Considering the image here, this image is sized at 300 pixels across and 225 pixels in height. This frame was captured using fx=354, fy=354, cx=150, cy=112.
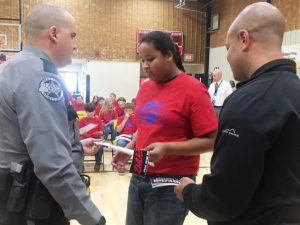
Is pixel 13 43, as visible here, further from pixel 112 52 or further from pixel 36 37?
pixel 36 37

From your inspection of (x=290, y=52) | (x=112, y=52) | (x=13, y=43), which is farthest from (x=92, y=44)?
(x=290, y=52)

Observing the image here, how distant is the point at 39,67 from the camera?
159 centimetres

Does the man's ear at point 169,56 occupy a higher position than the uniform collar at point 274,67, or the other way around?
the man's ear at point 169,56

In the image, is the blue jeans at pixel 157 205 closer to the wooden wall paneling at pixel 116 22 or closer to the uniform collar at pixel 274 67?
the uniform collar at pixel 274 67

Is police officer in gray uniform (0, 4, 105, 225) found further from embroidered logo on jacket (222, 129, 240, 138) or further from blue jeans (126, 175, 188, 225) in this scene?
embroidered logo on jacket (222, 129, 240, 138)

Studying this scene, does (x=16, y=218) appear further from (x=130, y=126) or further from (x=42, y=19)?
(x=130, y=126)

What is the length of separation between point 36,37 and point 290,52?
25.7 feet

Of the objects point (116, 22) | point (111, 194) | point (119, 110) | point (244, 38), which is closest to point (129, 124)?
point (111, 194)

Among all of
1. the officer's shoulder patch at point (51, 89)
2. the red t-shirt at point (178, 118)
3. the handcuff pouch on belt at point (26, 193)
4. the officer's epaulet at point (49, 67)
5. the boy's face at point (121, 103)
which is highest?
the officer's epaulet at point (49, 67)

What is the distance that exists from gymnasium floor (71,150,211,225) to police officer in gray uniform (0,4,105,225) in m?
2.48

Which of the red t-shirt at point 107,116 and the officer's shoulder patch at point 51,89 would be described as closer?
the officer's shoulder patch at point 51,89

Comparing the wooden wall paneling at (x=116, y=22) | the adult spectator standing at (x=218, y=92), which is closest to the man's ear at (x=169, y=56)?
the adult spectator standing at (x=218, y=92)

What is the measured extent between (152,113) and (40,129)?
2.23 ft

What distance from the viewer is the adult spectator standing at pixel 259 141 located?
1200mm
